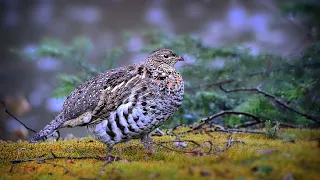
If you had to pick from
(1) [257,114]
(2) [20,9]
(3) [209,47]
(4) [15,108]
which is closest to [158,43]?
(3) [209,47]

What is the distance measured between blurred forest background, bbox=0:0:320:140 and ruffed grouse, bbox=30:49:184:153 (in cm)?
115

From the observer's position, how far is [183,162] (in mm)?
3434

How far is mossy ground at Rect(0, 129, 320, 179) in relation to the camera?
261 cm

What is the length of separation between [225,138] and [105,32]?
7991mm

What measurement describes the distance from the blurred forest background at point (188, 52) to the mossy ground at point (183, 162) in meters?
0.71

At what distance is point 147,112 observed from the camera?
3.95 meters

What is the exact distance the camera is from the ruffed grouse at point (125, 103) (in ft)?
13.0

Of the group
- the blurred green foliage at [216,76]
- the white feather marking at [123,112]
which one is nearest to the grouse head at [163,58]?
the white feather marking at [123,112]

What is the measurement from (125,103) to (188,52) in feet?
7.65

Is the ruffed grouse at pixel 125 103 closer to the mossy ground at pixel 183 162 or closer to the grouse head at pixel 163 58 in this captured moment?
the grouse head at pixel 163 58

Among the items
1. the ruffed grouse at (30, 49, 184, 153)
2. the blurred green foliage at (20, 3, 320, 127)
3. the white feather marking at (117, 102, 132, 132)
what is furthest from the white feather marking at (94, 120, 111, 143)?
the blurred green foliage at (20, 3, 320, 127)

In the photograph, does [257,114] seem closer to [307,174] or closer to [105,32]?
[307,174]

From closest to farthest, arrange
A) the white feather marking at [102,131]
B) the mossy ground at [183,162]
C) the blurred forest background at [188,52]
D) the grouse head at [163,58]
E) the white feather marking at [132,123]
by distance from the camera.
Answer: the mossy ground at [183,162], the white feather marking at [132,123], the white feather marking at [102,131], the grouse head at [163,58], the blurred forest background at [188,52]

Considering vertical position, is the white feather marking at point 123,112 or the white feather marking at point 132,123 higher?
the white feather marking at point 123,112
